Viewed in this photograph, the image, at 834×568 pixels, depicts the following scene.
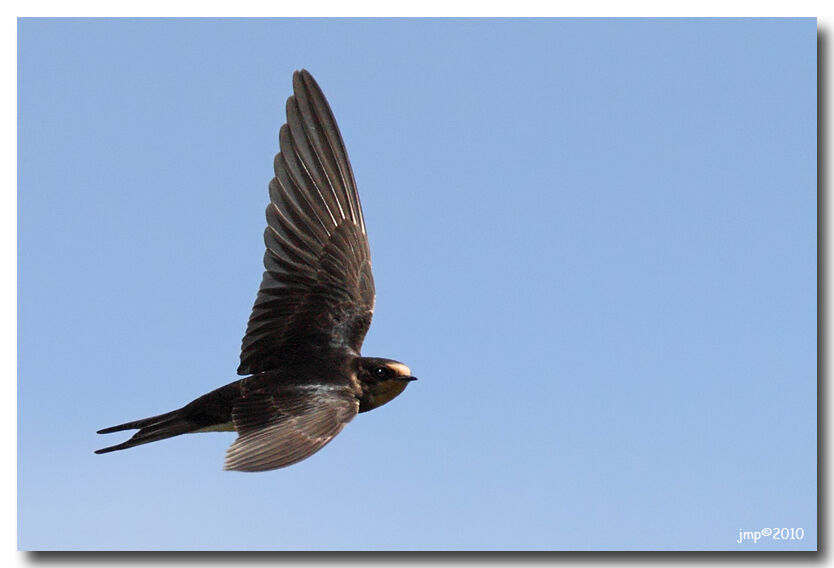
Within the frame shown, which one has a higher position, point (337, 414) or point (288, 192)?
point (288, 192)

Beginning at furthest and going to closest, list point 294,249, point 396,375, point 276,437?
point 294,249 < point 396,375 < point 276,437

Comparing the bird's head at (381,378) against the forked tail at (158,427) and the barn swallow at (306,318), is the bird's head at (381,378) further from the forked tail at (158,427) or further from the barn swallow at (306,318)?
the forked tail at (158,427)

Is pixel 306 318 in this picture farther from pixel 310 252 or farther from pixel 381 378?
pixel 381 378

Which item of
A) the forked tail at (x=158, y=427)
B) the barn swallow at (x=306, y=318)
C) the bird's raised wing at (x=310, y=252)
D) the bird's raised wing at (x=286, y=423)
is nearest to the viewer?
the bird's raised wing at (x=286, y=423)

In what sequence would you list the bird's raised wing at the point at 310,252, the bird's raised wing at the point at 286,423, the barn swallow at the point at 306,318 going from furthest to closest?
1. the bird's raised wing at the point at 310,252
2. the barn swallow at the point at 306,318
3. the bird's raised wing at the point at 286,423

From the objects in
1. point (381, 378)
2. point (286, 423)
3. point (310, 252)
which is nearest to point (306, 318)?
point (310, 252)

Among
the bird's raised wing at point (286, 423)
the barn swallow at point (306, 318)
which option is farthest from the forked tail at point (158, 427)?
the bird's raised wing at point (286, 423)
